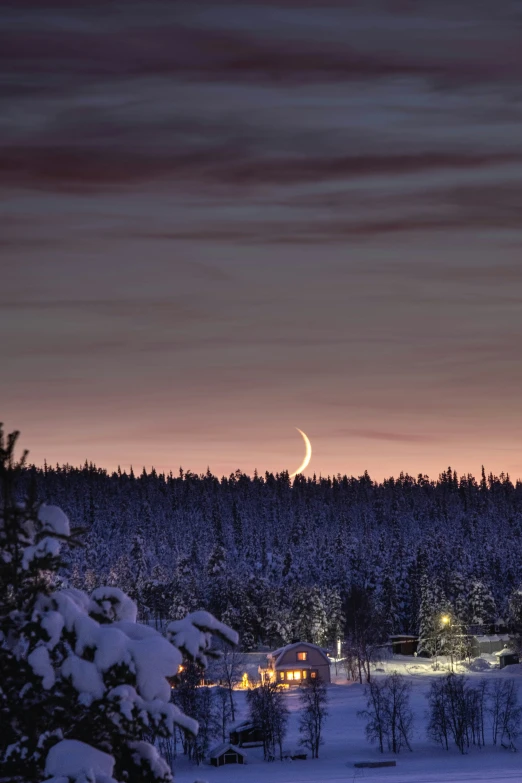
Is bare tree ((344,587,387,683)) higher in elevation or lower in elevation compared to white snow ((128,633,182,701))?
higher

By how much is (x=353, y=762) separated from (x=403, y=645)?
43.9 metres

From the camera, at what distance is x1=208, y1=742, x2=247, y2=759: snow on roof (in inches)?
2749

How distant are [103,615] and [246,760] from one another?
66.3 metres

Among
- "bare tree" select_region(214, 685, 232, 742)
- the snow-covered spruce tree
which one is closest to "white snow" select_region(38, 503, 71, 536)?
the snow-covered spruce tree

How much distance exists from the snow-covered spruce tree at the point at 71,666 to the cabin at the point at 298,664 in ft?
293

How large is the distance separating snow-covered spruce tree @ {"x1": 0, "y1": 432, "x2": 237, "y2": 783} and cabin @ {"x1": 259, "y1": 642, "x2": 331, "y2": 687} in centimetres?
8944


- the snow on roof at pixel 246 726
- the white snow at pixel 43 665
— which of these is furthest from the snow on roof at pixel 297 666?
the white snow at pixel 43 665

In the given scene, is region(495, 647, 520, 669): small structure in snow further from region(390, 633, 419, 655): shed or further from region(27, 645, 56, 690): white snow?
region(27, 645, 56, 690): white snow

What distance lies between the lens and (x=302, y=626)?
4550 inches

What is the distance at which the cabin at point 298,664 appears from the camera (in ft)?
316

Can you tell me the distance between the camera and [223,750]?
70.4 m

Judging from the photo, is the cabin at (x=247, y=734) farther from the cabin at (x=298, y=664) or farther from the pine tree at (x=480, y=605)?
the pine tree at (x=480, y=605)

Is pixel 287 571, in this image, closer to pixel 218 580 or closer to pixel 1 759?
pixel 218 580

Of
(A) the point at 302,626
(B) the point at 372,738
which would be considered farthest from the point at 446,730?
(A) the point at 302,626
